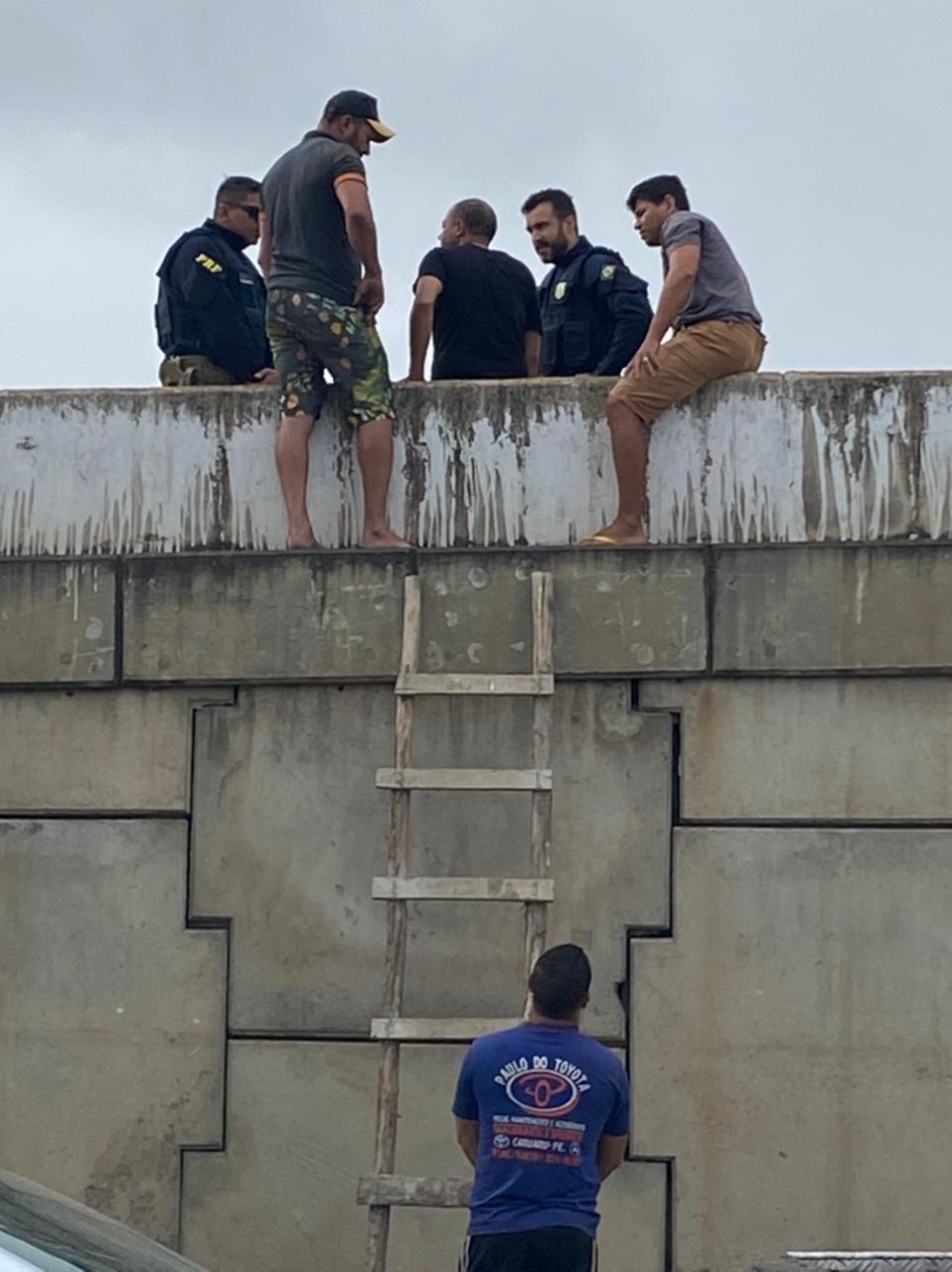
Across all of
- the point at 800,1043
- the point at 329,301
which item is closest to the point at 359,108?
the point at 329,301

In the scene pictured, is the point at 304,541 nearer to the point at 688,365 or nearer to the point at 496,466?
the point at 496,466

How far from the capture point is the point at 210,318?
8.99 metres

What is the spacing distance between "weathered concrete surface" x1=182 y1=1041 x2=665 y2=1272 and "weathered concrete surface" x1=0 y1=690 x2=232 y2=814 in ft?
3.04

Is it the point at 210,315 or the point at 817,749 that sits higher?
the point at 210,315

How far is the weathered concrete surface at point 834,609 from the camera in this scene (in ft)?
25.5

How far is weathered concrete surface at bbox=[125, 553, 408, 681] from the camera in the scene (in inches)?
314

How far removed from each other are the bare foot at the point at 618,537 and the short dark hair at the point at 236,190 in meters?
2.27

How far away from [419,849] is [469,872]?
0.59 ft

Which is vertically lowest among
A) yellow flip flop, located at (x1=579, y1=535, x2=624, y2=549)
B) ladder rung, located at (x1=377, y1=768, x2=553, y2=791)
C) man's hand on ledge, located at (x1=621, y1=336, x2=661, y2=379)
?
ladder rung, located at (x1=377, y1=768, x2=553, y2=791)

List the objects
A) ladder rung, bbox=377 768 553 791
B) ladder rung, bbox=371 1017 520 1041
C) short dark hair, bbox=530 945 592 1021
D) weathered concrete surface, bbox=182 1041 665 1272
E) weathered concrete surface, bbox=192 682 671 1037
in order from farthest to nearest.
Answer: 1. weathered concrete surface, bbox=192 682 671 1037
2. weathered concrete surface, bbox=182 1041 665 1272
3. ladder rung, bbox=377 768 553 791
4. ladder rung, bbox=371 1017 520 1041
5. short dark hair, bbox=530 945 592 1021

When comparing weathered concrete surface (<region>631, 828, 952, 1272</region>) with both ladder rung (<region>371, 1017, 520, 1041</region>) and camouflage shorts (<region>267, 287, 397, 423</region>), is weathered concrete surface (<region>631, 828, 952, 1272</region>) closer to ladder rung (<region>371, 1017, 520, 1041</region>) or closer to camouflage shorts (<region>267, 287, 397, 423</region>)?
ladder rung (<region>371, 1017, 520, 1041</region>)

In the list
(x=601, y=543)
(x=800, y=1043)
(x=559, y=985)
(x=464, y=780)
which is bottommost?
(x=800, y=1043)

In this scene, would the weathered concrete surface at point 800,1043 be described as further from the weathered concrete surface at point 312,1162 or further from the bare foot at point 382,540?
the bare foot at point 382,540

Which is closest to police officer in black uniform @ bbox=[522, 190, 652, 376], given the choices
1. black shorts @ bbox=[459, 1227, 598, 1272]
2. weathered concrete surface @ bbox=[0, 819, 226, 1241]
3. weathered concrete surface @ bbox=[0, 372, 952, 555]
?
weathered concrete surface @ bbox=[0, 372, 952, 555]
